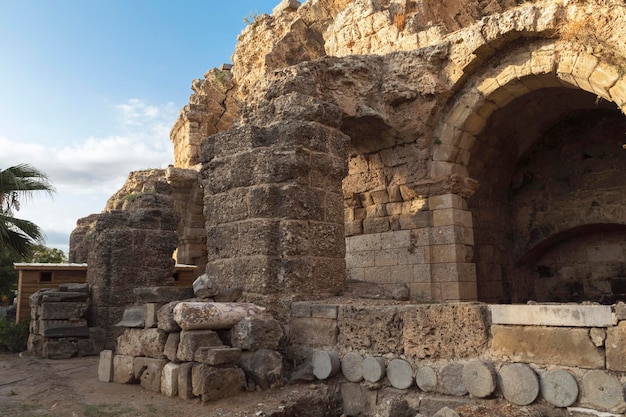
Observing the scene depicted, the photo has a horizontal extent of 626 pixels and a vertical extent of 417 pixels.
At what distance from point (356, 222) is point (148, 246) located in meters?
3.28

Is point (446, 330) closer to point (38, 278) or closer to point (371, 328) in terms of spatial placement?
point (371, 328)

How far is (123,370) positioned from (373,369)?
2.29 metres

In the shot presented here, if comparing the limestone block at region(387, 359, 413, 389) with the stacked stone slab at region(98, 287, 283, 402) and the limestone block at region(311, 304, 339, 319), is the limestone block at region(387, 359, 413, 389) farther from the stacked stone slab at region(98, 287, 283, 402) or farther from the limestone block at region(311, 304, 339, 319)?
the stacked stone slab at region(98, 287, 283, 402)

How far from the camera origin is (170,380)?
13.5 feet

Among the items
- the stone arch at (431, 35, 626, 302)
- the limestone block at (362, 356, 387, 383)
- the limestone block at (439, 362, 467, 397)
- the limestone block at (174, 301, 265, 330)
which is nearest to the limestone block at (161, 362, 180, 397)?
the limestone block at (174, 301, 265, 330)

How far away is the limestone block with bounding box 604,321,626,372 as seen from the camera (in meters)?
3.03

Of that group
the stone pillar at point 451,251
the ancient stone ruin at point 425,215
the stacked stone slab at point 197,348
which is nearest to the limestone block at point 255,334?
the stacked stone slab at point 197,348

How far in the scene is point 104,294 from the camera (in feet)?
24.7

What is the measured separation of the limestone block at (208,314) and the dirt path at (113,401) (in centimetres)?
58

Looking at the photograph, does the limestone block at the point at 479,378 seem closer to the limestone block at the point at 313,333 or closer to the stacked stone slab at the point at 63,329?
the limestone block at the point at 313,333

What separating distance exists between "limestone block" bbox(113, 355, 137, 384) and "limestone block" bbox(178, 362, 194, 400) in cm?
81

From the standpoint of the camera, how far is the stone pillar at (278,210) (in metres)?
4.95

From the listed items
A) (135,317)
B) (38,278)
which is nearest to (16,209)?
(38,278)

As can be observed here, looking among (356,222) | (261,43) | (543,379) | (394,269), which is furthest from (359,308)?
(261,43)
